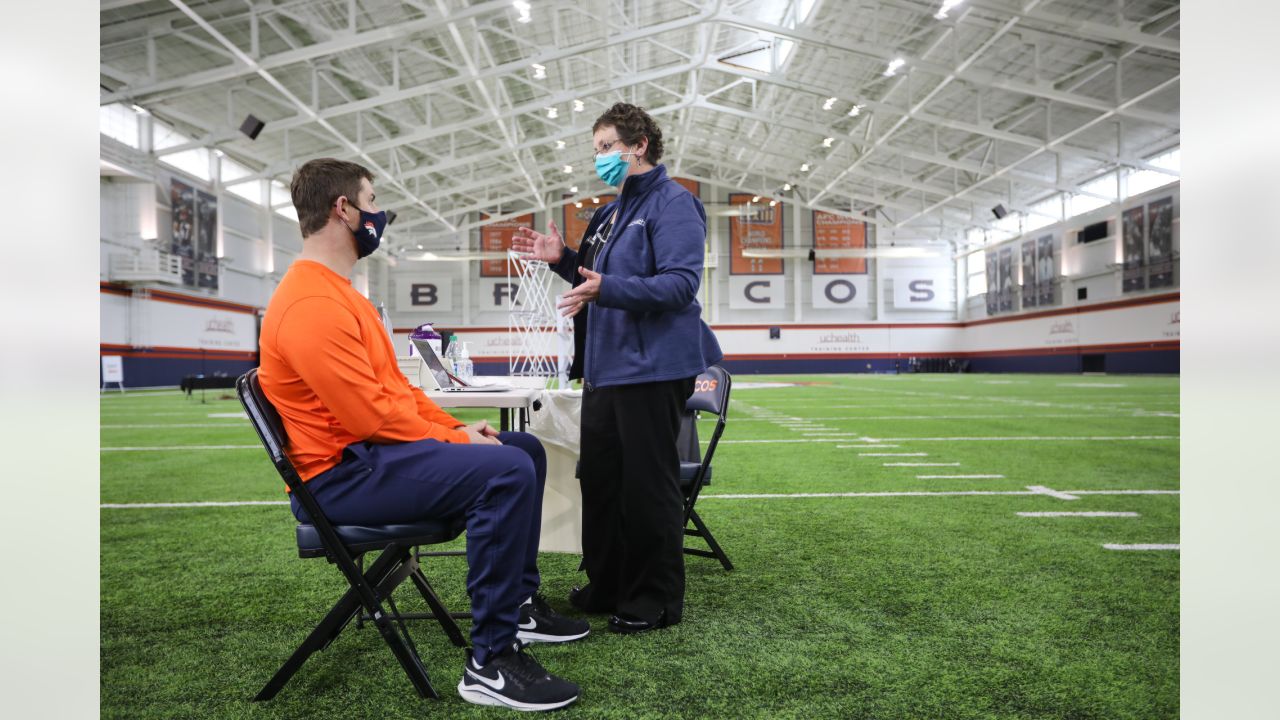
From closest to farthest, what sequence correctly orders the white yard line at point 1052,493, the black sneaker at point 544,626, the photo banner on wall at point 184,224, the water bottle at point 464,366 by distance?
the black sneaker at point 544,626, the water bottle at point 464,366, the white yard line at point 1052,493, the photo banner on wall at point 184,224

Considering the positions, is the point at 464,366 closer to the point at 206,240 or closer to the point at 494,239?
the point at 206,240

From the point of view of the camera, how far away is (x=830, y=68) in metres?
21.9

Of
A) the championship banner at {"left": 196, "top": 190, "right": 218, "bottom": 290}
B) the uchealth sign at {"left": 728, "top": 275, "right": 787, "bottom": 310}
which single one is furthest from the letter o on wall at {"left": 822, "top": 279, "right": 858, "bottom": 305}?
the championship banner at {"left": 196, "top": 190, "right": 218, "bottom": 290}

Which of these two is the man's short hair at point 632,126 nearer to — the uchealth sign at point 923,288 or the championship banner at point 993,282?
the championship banner at point 993,282

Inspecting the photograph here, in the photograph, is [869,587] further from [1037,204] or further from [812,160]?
[1037,204]

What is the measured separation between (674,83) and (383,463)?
2513cm

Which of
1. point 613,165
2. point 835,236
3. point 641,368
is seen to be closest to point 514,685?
point 641,368

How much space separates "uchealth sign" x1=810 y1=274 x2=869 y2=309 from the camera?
34812mm

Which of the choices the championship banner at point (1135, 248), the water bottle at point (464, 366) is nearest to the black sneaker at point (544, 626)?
the water bottle at point (464, 366)

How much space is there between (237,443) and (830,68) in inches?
768

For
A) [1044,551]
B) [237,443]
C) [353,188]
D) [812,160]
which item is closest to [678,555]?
[353,188]

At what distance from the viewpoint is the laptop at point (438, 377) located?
311 centimetres

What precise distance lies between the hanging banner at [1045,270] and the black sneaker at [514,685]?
102 ft
